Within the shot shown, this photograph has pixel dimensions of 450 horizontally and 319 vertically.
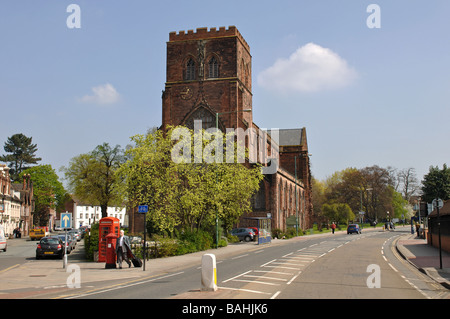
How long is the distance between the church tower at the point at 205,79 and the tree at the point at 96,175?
16.1 meters

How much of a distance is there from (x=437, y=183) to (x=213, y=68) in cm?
3838

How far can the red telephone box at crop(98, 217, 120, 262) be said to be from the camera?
76.8 feet

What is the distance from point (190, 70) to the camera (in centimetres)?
6006

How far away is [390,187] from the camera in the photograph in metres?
99.9

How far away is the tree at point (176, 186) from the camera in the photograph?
31.4 meters

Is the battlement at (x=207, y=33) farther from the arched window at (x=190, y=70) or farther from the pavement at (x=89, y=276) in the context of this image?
the pavement at (x=89, y=276)

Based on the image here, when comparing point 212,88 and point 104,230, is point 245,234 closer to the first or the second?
point 212,88

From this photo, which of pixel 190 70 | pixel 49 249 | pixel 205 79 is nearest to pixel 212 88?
pixel 205 79

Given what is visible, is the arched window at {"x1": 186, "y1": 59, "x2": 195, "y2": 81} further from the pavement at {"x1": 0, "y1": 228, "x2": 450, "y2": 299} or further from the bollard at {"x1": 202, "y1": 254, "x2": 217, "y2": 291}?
the bollard at {"x1": 202, "y1": 254, "x2": 217, "y2": 291}

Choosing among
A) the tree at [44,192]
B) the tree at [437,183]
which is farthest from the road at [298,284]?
the tree at [44,192]
